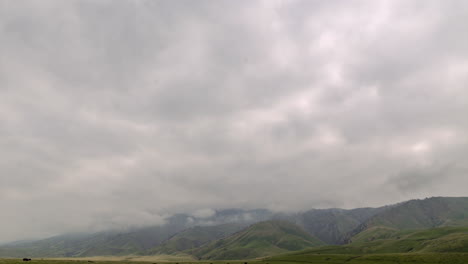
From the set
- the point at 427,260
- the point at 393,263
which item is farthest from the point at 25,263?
the point at 427,260

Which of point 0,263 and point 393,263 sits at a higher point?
point 0,263

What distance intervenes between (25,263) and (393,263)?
22488 centimetres

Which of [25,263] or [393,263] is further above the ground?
[25,263]

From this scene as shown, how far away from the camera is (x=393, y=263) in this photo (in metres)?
198

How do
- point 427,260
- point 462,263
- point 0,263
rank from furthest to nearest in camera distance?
point 427,260
point 462,263
point 0,263

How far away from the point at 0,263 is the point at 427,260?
24935 centimetres

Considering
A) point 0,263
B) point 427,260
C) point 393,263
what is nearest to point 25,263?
point 0,263

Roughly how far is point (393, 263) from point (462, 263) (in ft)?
133

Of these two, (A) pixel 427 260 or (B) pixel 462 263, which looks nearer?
(B) pixel 462 263

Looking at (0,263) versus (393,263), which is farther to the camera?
(393,263)

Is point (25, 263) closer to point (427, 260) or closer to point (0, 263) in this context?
point (0, 263)

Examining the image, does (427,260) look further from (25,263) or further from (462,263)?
(25,263)

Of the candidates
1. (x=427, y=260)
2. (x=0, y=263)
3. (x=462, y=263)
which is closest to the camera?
(x=0, y=263)

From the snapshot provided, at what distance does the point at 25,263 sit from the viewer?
408 feet
